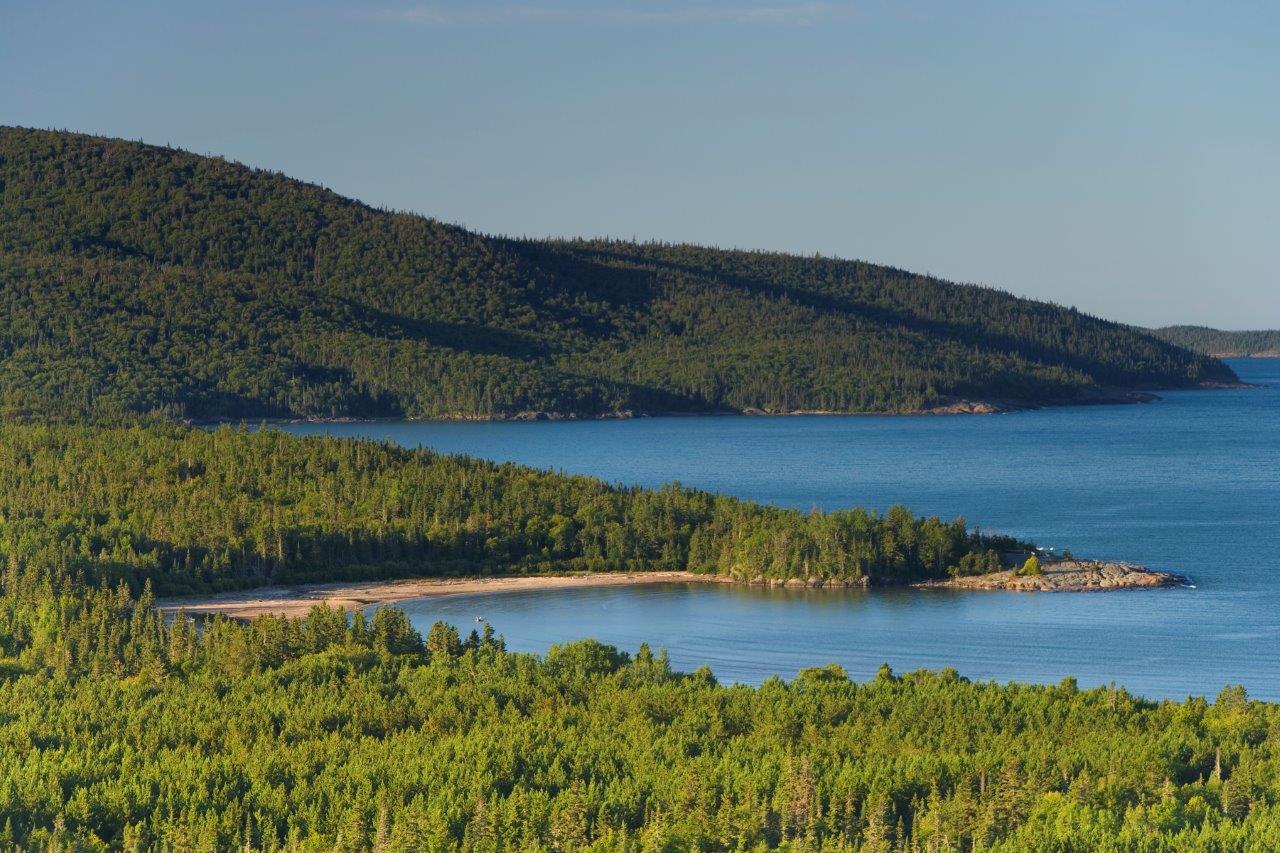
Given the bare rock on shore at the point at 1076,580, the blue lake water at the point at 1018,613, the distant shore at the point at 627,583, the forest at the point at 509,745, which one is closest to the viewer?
the forest at the point at 509,745

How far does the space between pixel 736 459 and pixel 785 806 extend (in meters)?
133

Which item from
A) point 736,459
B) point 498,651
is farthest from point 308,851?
point 736,459

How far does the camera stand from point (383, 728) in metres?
54.6

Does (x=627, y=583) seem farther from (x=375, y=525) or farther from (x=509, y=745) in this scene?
(x=509, y=745)

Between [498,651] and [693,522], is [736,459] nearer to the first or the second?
[693,522]

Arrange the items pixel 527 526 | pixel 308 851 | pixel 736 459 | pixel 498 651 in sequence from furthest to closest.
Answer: pixel 736 459, pixel 527 526, pixel 498 651, pixel 308 851

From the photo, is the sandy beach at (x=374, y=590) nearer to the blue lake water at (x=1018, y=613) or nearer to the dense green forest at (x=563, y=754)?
the blue lake water at (x=1018, y=613)

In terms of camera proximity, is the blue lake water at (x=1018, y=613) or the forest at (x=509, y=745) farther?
the blue lake water at (x=1018, y=613)

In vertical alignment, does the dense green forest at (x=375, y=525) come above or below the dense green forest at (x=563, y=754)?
above

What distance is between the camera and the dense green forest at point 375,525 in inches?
3548

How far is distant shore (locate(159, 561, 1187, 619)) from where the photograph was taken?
86.4 meters

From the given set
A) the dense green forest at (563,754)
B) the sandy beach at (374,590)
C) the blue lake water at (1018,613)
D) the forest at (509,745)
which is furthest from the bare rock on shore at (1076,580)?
the dense green forest at (563,754)

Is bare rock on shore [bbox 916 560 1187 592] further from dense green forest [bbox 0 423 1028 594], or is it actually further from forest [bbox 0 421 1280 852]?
forest [bbox 0 421 1280 852]

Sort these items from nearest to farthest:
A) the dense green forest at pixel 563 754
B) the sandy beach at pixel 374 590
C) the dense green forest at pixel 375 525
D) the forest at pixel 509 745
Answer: the dense green forest at pixel 563 754 → the forest at pixel 509 745 → the sandy beach at pixel 374 590 → the dense green forest at pixel 375 525
